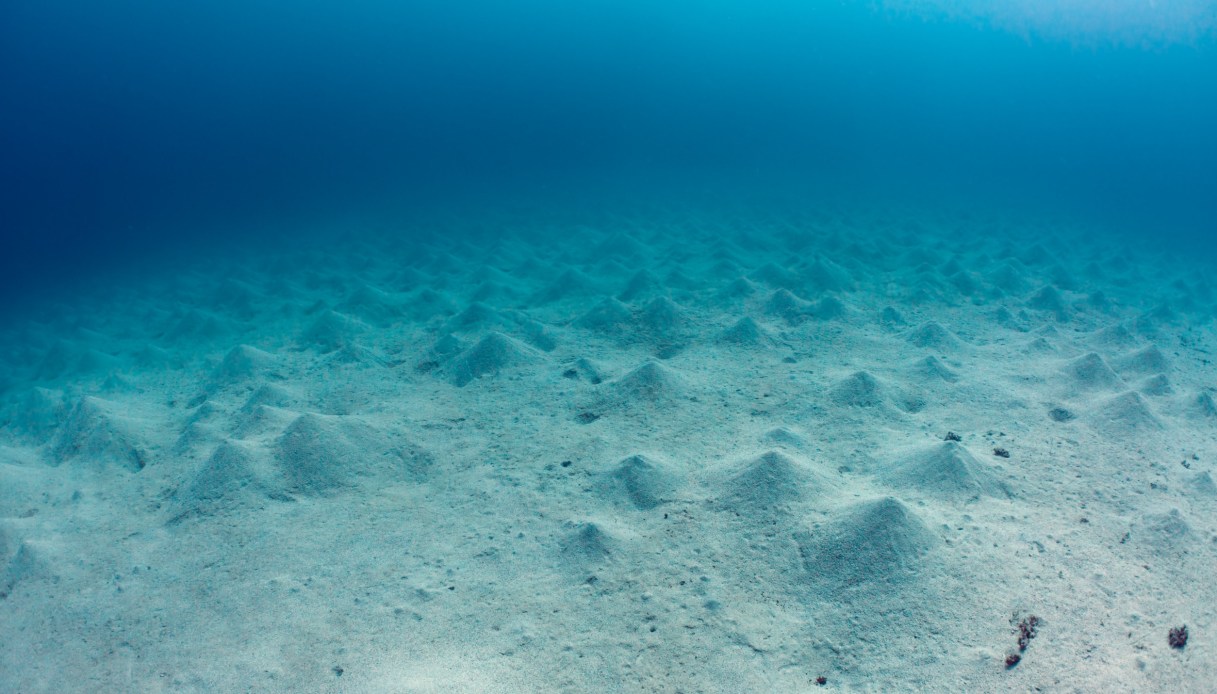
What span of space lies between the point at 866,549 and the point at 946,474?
1.12 m

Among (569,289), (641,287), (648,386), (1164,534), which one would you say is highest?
(1164,534)

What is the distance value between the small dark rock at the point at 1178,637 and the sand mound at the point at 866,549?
3.65 ft

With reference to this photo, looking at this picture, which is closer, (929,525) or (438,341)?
(929,525)

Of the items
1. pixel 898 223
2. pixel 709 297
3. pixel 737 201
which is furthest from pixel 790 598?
pixel 737 201

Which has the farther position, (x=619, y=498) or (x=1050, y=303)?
(x=1050, y=303)

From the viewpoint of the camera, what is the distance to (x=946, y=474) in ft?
14.5

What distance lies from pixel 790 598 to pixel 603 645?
42.0 inches

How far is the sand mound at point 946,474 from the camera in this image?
4.34m

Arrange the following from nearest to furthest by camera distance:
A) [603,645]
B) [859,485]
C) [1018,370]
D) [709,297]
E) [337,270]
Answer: [603,645], [859,485], [1018,370], [709,297], [337,270]

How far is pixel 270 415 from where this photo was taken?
551 cm

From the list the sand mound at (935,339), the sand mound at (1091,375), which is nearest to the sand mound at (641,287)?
the sand mound at (935,339)

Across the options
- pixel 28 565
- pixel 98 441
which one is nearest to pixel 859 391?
pixel 28 565

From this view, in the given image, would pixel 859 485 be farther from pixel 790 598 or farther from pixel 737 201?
pixel 737 201

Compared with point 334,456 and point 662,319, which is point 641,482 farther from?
point 662,319
